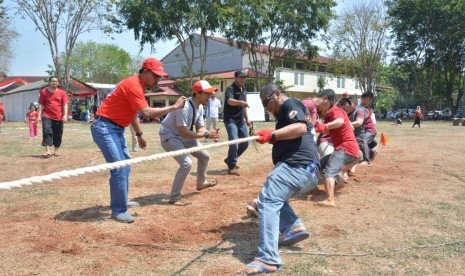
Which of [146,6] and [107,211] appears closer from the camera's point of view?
[107,211]

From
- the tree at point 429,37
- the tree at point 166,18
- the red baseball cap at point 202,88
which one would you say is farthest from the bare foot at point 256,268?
the tree at point 429,37

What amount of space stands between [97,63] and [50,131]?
6599 cm

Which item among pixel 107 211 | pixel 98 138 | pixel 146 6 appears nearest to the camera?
pixel 98 138

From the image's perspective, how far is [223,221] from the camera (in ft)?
16.0

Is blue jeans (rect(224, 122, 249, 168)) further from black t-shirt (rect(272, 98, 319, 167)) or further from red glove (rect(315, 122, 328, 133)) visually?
black t-shirt (rect(272, 98, 319, 167))

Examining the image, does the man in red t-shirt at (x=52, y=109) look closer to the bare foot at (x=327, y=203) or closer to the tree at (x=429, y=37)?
the bare foot at (x=327, y=203)

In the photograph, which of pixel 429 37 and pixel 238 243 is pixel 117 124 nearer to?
pixel 238 243

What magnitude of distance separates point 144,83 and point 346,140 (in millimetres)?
2934

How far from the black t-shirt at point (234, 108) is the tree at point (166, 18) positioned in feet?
79.5

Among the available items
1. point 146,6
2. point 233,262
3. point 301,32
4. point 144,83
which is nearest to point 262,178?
point 144,83

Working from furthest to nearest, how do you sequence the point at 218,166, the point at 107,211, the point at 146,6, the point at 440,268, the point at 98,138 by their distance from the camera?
the point at 146,6, the point at 218,166, the point at 107,211, the point at 98,138, the point at 440,268

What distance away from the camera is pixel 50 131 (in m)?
10.1

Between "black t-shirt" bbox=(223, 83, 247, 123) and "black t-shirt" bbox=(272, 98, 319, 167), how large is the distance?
163 inches

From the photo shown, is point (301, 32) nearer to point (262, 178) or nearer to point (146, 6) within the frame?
point (146, 6)
